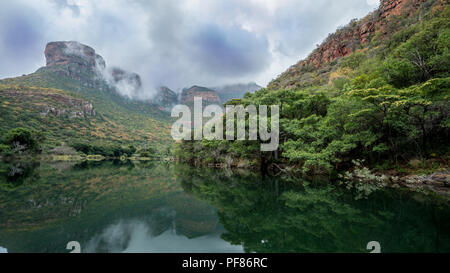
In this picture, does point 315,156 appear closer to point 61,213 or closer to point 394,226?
point 394,226

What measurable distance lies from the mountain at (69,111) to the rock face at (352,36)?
82.3 metres

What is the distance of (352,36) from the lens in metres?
55.9

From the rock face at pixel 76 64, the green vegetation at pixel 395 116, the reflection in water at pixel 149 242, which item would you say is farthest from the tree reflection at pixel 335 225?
the rock face at pixel 76 64

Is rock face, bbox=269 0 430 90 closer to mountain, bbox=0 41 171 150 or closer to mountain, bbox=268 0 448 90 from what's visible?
mountain, bbox=268 0 448 90

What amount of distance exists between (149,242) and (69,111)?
121 m

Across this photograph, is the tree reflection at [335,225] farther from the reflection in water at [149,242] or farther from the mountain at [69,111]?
the mountain at [69,111]

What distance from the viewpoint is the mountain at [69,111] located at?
78250 millimetres

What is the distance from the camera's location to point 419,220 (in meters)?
5.76

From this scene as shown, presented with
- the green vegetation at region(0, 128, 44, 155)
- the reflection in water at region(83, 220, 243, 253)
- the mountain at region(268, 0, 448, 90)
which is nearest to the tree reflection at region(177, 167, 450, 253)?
the reflection in water at region(83, 220, 243, 253)

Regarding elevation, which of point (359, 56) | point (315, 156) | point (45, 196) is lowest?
point (45, 196)

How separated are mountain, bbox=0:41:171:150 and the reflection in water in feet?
257

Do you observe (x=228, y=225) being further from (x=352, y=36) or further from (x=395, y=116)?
(x=352, y=36)
